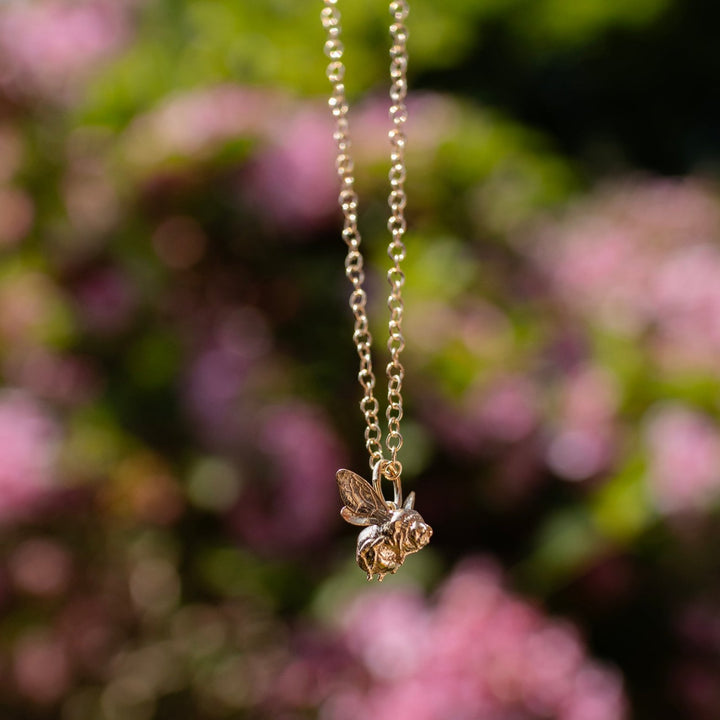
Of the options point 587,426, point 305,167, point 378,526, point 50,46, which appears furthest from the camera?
point 50,46

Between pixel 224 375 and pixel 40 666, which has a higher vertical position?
pixel 224 375

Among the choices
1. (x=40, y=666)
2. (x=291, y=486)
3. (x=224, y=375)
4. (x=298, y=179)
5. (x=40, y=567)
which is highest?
(x=298, y=179)

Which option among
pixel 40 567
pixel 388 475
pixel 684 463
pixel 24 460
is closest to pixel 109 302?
pixel 24 460

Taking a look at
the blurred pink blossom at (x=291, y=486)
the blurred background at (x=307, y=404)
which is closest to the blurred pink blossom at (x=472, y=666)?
the blurred background at (x=307, y=404)

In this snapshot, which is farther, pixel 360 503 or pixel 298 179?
pixel 298 179

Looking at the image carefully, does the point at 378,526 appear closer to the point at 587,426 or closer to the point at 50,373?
the point at 587,426

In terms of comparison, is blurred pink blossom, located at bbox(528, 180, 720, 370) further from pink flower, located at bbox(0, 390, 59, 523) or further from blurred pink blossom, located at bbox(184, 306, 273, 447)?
pink flower, located at bbox(0, 390, 59, 523)
